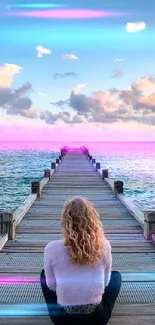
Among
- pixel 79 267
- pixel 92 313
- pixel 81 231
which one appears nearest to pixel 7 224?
pixel 92 313

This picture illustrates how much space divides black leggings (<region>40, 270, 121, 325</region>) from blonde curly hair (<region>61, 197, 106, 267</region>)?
538mm

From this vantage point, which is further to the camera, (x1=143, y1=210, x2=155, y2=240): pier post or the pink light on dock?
(x1=143, y1=210, x2=155, y2=240): pier post

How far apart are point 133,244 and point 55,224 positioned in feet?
9.14

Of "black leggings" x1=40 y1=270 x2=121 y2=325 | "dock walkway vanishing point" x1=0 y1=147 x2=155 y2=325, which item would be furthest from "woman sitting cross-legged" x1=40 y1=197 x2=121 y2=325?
"dock walkway vanishing point" x1=0 y1=147 x2=155 y2=325

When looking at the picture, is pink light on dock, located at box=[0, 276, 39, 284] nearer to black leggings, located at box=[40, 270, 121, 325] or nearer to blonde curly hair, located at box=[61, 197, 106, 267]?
black leggings, located at box=[40, 270, 121, 325]

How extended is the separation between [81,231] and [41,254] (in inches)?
174

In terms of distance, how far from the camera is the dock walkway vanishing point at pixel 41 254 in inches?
214

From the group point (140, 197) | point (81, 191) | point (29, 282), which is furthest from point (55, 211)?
point (140, 197)

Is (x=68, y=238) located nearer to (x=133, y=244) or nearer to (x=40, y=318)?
(x=40, y=318)

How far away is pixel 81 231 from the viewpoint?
13.2ft

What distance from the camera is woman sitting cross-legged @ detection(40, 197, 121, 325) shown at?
402 cm

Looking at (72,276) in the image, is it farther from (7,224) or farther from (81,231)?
(7,224)

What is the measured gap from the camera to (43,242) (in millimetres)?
9164

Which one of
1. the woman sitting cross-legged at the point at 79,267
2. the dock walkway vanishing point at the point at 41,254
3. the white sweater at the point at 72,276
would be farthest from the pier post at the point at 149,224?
the white sweater at the point at 72,276
